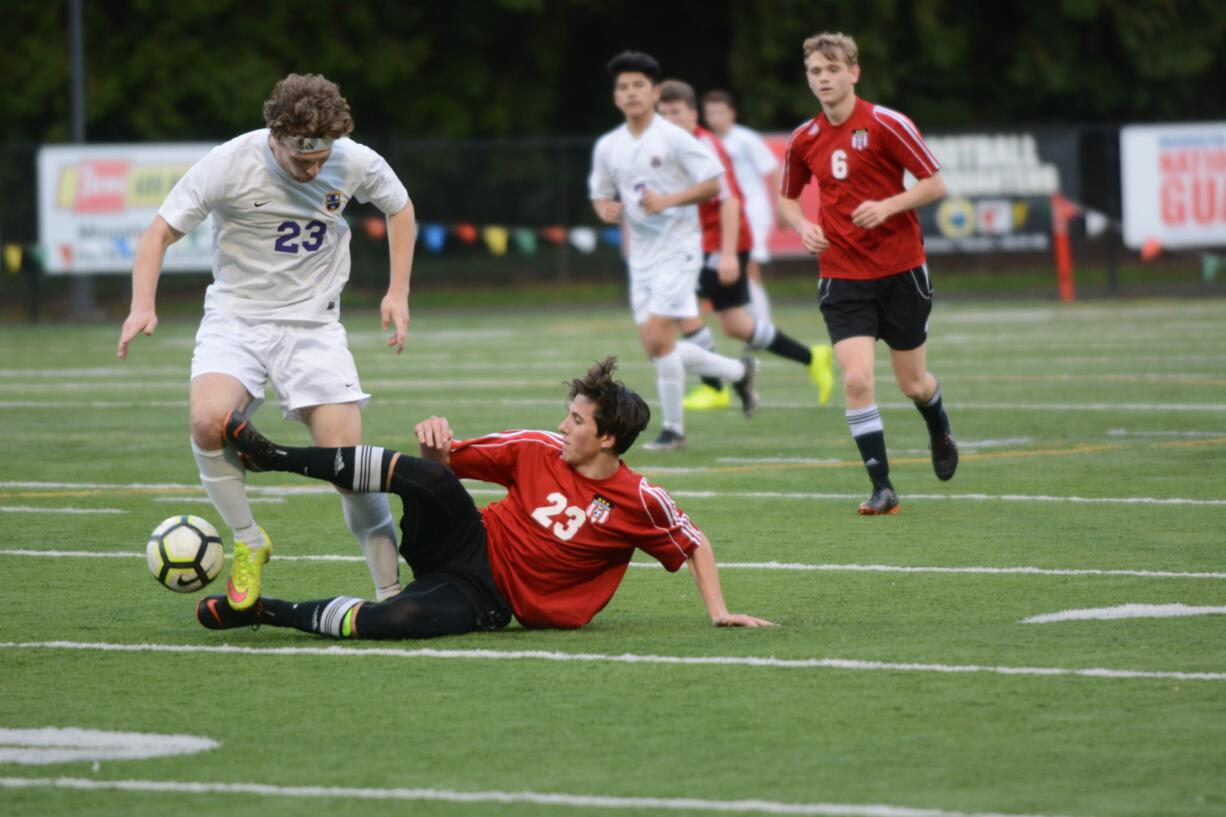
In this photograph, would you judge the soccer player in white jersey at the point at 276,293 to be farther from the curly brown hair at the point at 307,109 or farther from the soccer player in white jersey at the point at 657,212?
the soccer player in white jersey at the point at 657,212

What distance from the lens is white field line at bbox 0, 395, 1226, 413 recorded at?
14.0 m

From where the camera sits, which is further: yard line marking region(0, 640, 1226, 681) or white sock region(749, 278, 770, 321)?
white sock region(749, 278, 770, 321)

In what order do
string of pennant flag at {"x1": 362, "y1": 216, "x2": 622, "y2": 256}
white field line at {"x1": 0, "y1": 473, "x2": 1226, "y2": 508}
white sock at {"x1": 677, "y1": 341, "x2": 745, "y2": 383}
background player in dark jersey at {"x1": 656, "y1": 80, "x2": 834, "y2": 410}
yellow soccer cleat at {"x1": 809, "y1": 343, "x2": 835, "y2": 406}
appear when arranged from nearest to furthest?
white field line at {"x1": 0, "y1": 473, "x2": 1226, "y2": 508} < background player in dark jersey at {"x1": 656, "y1": 80, "x2": 834, "y2": 410} < white sock at {"x1": 677, "y1": 341, "x2": 745, "y2": 383} < yellow soccer cleat at {"x1": 809, "y1": 343, "x2": 835, "y2": 406} < string of pennant flag at {"x1": 362, "y1": 216, "x2": 622, "y2": 256}

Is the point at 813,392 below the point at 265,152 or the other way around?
below

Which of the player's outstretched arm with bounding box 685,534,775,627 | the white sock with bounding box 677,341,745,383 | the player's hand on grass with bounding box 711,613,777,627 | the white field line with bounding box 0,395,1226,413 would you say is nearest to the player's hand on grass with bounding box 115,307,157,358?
the player's outstretched arm with bounding box 685,534,775,627

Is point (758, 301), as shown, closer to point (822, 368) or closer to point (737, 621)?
point (822, 368)

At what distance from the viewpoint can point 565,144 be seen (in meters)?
30.6

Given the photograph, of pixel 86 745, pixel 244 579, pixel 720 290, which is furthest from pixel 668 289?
pixel 86 745

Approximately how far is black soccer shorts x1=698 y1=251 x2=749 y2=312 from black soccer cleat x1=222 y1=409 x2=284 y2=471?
7582 millimetres

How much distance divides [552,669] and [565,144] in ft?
82.2

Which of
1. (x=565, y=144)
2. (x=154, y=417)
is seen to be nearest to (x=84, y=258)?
(x=565, y=144)

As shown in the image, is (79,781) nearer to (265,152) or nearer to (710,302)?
(265,152)

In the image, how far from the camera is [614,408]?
21.2 feet

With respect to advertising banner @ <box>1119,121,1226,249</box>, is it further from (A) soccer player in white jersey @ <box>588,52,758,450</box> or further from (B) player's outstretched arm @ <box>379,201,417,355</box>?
(B) player's outstretched arm @ <box>379,201,417,355</box>
